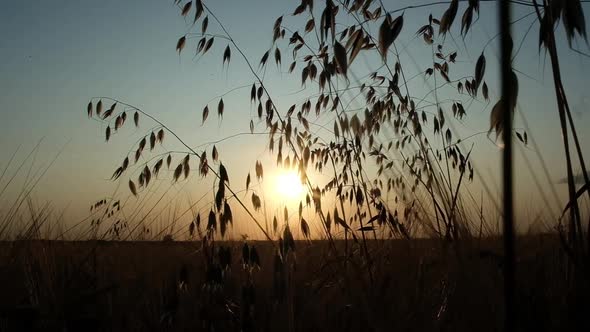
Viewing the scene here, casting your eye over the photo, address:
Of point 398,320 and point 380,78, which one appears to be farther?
point 380,78

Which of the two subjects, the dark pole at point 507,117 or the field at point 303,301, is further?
the field at point 303,301

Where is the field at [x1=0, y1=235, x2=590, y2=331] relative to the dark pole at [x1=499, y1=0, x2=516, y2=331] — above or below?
below

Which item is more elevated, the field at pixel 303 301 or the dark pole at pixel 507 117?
the dark pole at pixel 507 117

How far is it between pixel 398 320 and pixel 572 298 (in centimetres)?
57

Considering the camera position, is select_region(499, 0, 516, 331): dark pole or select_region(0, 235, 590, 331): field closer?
select_region(499, 0, 516, 331): dark pole

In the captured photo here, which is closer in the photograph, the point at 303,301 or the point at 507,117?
the point at 507,117

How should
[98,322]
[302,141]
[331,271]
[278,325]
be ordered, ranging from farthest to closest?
[302,141], [331,271], [98,322], [278,325]

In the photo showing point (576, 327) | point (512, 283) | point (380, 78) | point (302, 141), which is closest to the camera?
point (512, 283)

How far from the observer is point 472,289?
1.64 metres

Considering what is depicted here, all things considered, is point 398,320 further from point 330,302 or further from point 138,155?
point 138,155

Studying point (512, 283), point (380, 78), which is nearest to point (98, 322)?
point (512, 283)

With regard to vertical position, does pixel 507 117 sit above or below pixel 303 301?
above

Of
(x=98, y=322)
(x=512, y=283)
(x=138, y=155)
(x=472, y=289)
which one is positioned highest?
(x=138, y=155)

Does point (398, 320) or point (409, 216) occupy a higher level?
point (409, 216)
